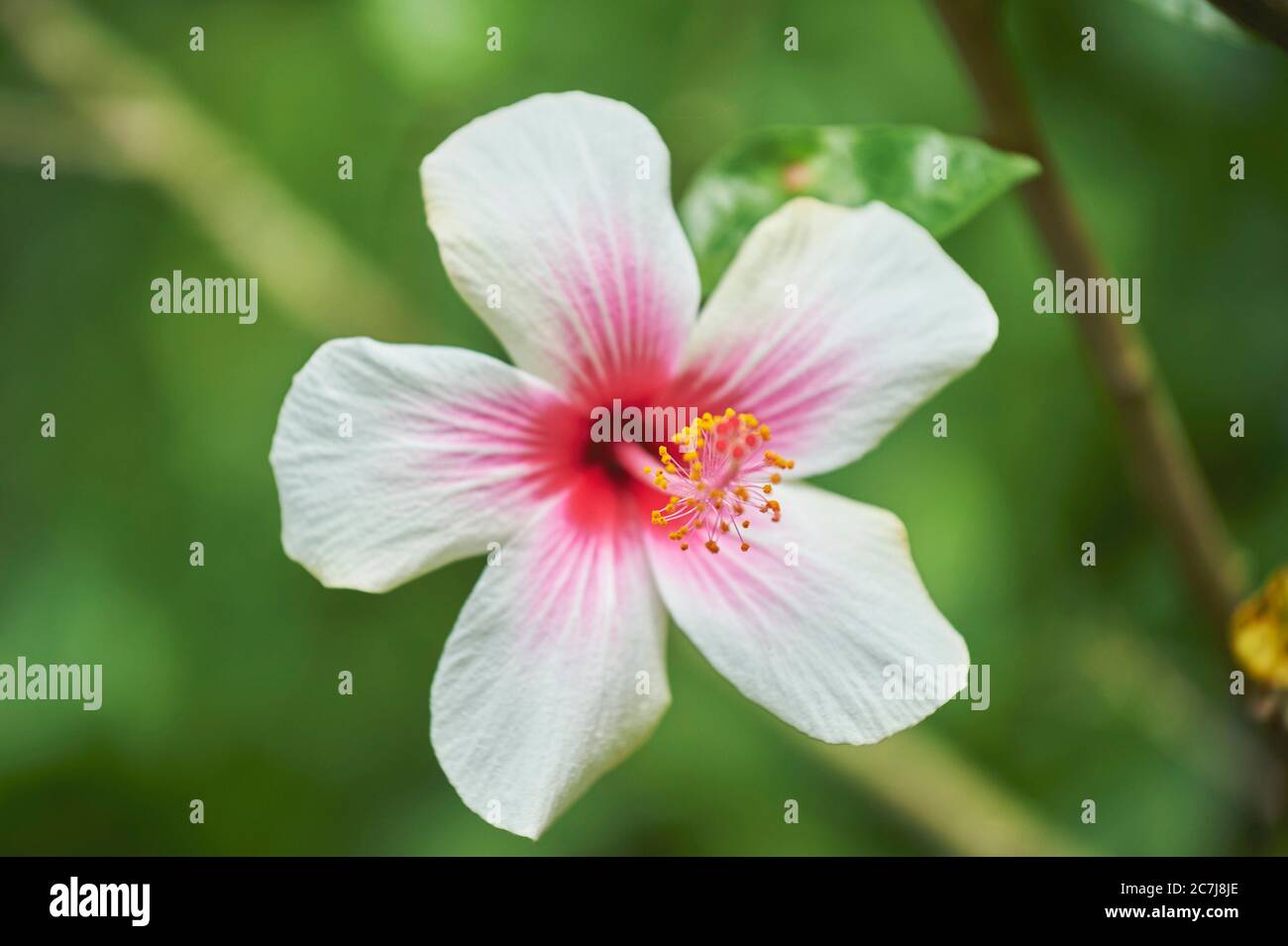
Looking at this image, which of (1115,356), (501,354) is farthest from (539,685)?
(501,354)

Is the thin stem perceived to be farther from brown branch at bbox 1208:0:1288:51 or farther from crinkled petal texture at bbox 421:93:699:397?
brown branch at bbox 1208:0:1288:51

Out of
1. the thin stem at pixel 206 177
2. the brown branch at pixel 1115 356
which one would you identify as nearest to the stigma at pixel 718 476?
the brown branch at pixel 1115 356

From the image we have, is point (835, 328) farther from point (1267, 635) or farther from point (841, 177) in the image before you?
point (1267, 635)

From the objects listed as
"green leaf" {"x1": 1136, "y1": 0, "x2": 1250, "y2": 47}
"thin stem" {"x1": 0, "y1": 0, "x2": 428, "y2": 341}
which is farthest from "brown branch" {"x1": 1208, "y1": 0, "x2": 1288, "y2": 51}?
"thin stem" {"x1": 0, "y1": 0, "x2": 428, "y2": 341}

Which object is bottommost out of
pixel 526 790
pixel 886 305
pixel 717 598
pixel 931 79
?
pixel 526 790

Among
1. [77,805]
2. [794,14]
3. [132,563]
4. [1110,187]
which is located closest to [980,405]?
[1110,187]

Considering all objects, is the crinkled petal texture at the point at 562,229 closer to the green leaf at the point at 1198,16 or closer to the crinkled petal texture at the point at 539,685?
the crinkled petal texture at the point at 539,685

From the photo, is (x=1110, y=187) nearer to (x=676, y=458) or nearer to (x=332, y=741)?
(x=676, y=458)
